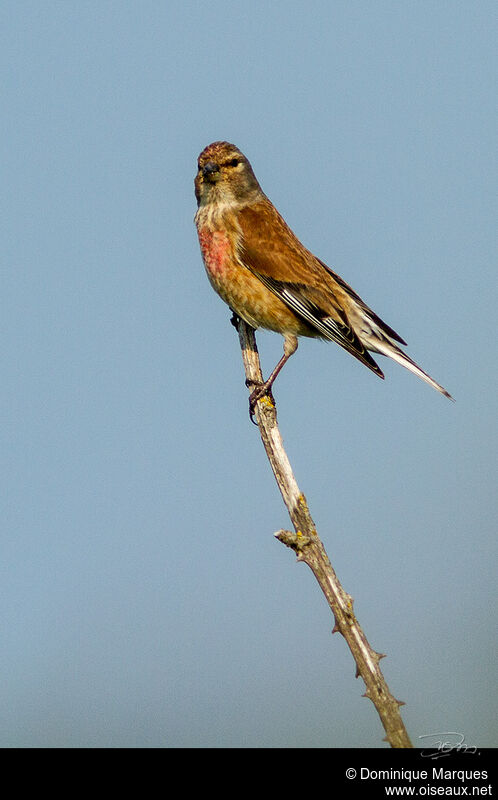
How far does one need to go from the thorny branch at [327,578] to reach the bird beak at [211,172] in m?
2.38

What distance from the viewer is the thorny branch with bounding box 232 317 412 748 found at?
15.4 feet

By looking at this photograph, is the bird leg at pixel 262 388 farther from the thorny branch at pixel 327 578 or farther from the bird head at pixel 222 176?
the bird head at pixel 222 176

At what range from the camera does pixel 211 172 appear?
7688 mm

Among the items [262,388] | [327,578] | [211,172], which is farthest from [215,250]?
[327,578]

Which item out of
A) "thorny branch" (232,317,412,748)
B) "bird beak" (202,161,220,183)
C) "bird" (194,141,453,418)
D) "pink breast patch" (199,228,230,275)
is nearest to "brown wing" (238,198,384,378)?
"bird" (194,141,453,418)

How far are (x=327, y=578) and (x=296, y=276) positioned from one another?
122 inches

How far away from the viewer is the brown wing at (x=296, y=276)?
24.0 ft

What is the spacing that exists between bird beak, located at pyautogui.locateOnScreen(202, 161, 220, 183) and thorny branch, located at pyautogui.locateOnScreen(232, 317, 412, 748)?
238 centimetres

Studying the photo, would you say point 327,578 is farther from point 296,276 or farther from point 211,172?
point 211,172

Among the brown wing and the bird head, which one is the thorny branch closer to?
the brown wing

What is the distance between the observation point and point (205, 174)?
25.3 feet
